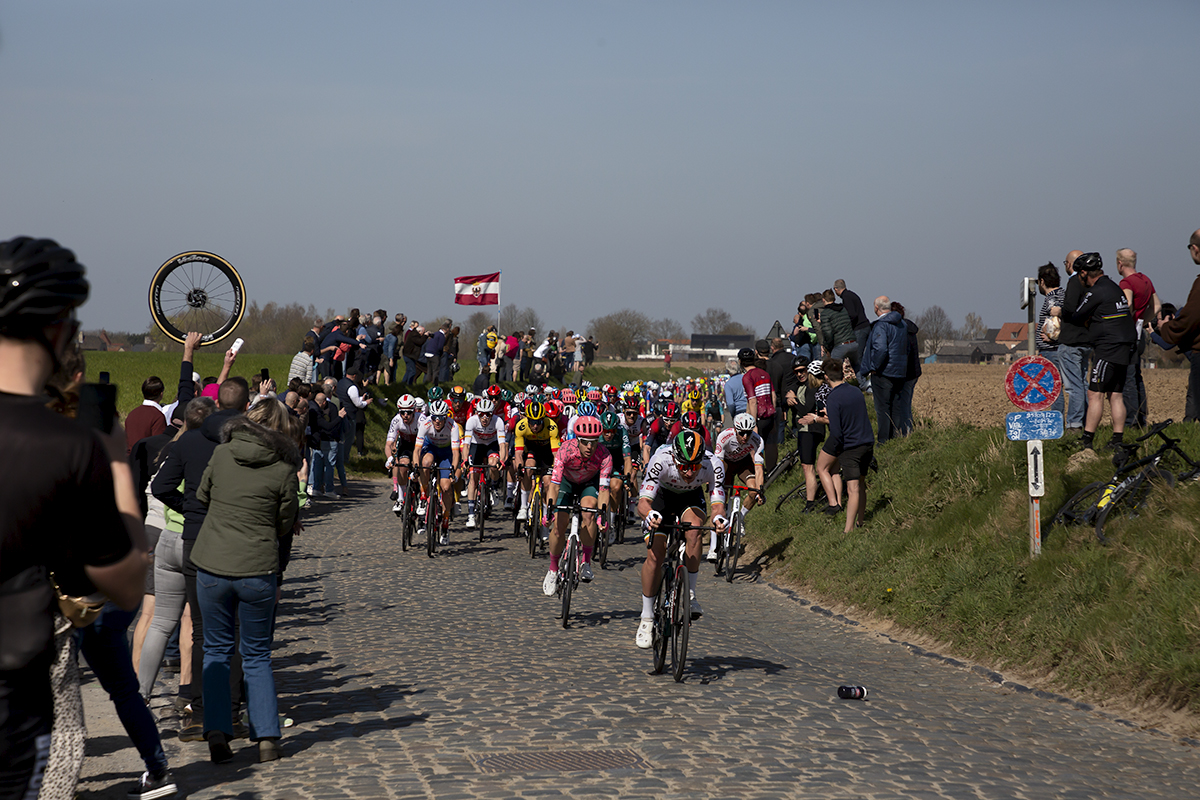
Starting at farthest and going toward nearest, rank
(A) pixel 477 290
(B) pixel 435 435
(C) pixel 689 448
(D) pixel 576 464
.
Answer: (A) pixel 477 290
(B) pixel 435 435
(D) pixel 576 464
(C) pixel 689 448

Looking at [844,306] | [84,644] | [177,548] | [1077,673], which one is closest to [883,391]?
[844,306]

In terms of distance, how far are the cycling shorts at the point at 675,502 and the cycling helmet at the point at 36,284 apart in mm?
7555

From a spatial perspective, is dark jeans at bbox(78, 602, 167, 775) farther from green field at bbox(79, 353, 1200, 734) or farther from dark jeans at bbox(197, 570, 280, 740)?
green field at bbox(79, 353, 1200, 734)

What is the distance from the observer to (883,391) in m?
17.5

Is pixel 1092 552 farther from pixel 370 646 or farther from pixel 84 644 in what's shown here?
pixel 84 644

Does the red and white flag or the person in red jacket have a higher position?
the red and white flag

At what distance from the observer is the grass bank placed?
330 inches

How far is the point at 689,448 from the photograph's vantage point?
9.55 m

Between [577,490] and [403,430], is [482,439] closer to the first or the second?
[403,430]

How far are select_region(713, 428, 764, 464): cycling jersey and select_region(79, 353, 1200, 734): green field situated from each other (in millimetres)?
1647

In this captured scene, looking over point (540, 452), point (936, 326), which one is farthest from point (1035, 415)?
point (936, 326)

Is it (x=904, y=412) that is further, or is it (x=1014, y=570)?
(x=904, y=412)

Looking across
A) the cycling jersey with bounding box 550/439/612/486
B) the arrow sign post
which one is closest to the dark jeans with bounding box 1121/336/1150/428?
the arrow sign post

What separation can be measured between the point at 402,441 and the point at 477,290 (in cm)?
2687
